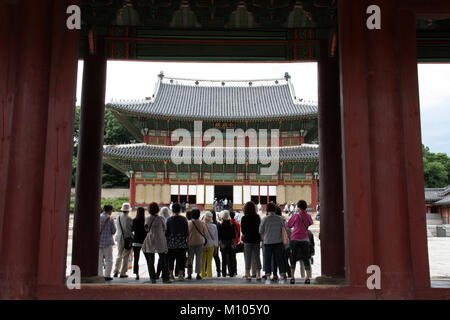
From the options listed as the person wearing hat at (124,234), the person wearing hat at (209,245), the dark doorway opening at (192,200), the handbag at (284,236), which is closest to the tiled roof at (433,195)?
the dark doorway opening at (192,200)

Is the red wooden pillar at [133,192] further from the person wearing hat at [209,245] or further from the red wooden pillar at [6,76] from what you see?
the red wooden pillar at [6,76]

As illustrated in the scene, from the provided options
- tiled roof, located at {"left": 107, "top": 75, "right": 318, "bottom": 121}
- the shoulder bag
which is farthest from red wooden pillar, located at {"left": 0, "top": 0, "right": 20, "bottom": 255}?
tiled roof, located at {"left": 107, "top": 75, "right": 318, "bottom": 121}

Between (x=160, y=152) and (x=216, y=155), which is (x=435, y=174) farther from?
(x=160, y=152)

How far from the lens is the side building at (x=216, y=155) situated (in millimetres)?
26297

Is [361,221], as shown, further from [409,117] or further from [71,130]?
[71,130]

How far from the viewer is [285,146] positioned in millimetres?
27266

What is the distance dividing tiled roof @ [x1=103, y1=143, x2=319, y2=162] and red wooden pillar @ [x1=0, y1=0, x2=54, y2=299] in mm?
21999

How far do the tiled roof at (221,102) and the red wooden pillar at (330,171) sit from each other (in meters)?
19.9

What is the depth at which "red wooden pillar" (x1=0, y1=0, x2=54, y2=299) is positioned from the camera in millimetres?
3734

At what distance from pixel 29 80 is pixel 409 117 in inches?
151

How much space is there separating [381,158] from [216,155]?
893 inches

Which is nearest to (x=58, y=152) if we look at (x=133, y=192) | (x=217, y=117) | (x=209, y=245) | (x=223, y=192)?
(x=209, y=245)

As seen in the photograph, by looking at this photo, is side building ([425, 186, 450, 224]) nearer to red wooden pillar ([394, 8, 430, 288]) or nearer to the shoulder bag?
the shoulder bag

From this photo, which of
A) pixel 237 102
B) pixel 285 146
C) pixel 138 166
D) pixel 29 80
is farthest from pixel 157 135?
pixel 29 80
